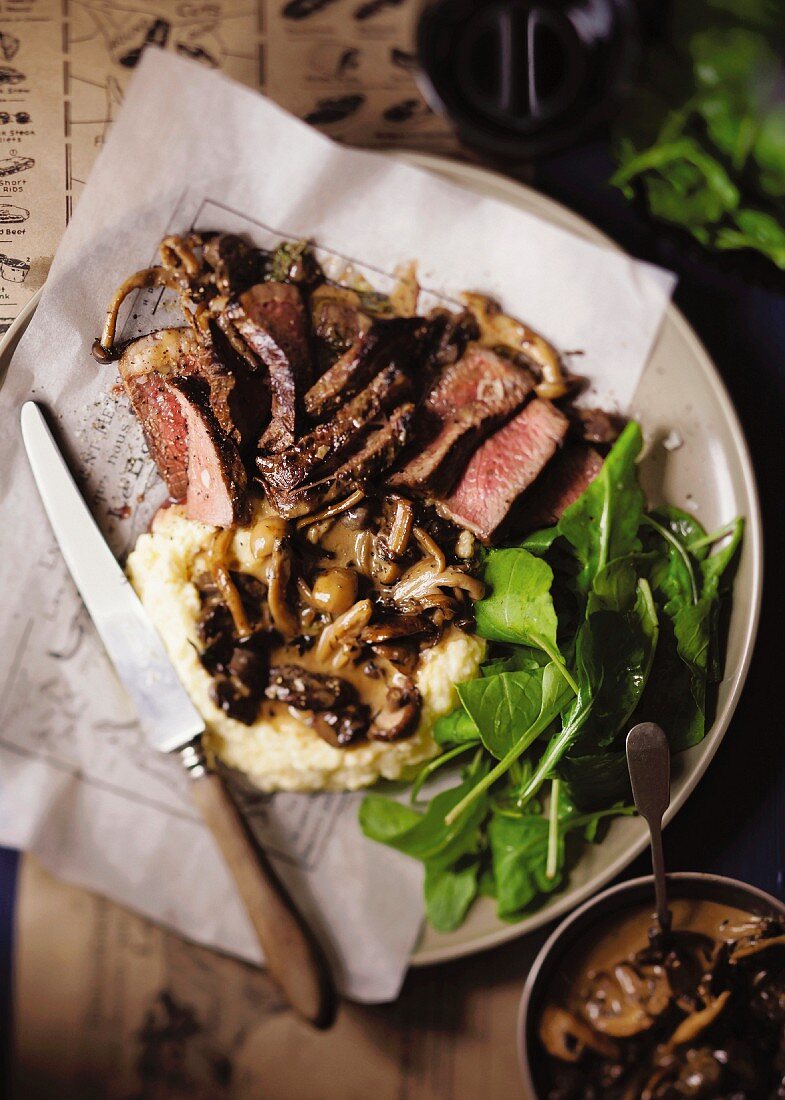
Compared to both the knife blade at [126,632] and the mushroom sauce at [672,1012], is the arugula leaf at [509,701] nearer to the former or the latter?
the mushroom sauce at [672,1012]

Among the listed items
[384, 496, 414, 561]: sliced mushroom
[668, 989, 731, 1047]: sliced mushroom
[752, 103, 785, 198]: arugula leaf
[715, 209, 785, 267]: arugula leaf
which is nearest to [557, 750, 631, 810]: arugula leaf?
[668, 989, 731, 1047]: sliced mushroom

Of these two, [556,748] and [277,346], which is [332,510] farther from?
[556,748]

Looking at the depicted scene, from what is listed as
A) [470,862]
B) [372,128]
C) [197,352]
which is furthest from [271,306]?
[470,862]

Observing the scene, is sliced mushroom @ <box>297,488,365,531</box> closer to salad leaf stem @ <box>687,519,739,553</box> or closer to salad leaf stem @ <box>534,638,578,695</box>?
salad leaf stem @ <box>534,638,578,695</box>

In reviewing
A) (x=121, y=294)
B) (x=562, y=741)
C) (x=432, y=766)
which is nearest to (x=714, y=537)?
(x=562, y=741)

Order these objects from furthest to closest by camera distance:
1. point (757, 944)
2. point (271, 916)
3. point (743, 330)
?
point (743, 330) < point (757, 944) < point (271, 916)

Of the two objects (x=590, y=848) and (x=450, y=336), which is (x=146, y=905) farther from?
(x=450, y=336)

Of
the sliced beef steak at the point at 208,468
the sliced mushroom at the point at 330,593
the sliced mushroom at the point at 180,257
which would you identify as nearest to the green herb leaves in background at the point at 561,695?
the sliced mushroom at the point at 330,593
